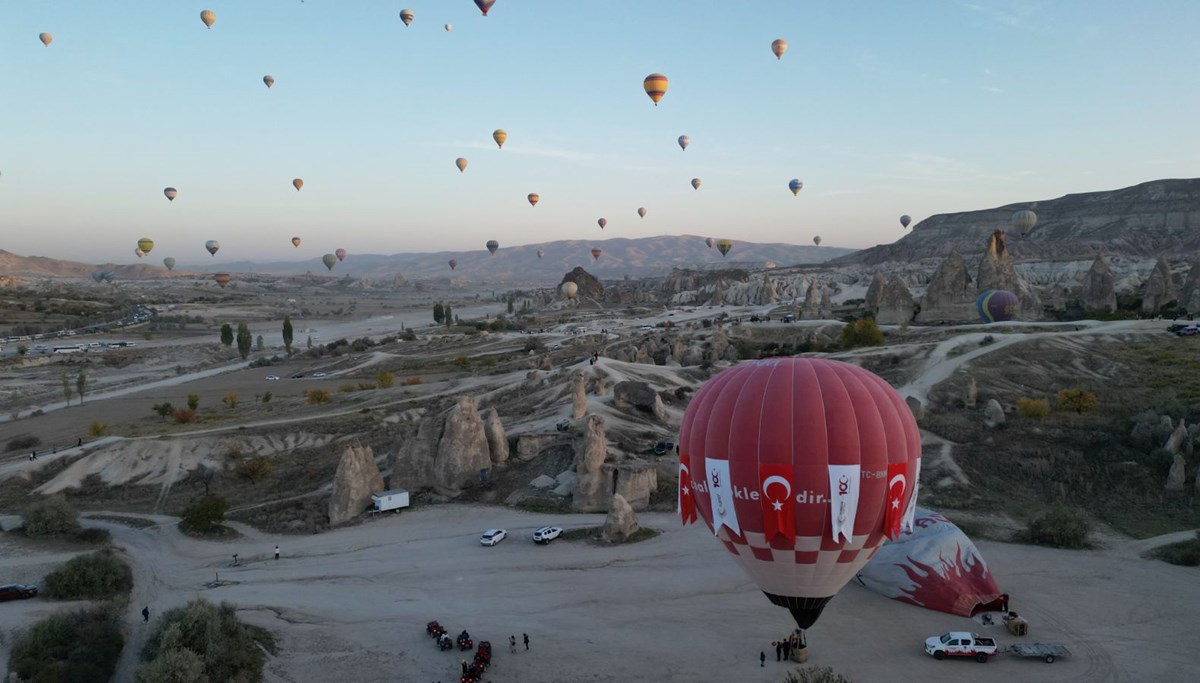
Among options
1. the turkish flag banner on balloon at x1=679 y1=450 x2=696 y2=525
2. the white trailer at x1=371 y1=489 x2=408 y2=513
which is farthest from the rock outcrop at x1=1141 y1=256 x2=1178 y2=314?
the turkish flag banner on balloon at x1=679 y1=450 x2=696 y2=525

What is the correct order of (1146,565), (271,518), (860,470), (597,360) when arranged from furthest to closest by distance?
(597,360), (271,518), (1146,565), (860,470)

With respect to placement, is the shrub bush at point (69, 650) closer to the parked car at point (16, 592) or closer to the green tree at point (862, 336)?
the parked car at point (16, 592)

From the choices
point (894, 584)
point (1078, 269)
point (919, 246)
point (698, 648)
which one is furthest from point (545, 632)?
point (919, 246)

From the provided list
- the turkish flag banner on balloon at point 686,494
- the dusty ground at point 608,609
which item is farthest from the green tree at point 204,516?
the turkish flag banner on balloon at point 686,494

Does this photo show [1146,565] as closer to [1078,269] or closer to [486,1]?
[486,1]

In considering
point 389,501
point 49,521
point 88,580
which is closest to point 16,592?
point 88,580
